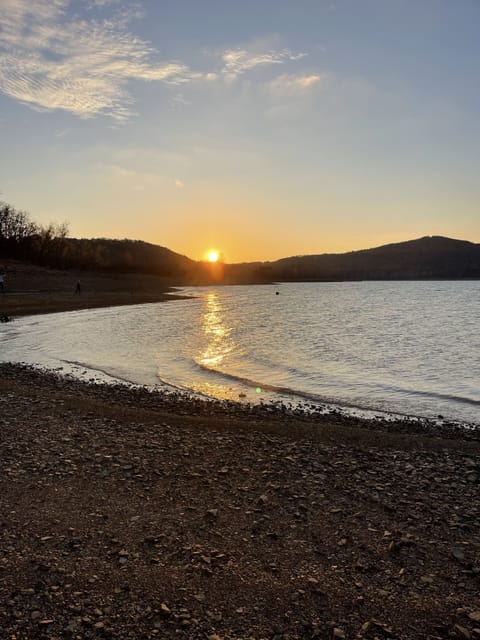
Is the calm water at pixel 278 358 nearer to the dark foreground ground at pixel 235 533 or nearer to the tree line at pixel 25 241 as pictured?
the dark foreground ground at pixel 235 533

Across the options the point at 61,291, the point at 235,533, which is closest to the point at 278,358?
the point at 235,533

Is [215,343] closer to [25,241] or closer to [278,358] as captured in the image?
[278,358]

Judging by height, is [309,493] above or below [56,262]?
below

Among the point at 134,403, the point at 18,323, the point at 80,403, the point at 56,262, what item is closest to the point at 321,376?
the point at 134,403

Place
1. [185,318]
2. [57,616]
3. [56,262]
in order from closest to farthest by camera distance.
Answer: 1. [57,616]
2. [185,318]
3. [56,262]

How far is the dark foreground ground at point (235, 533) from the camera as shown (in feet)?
18.2

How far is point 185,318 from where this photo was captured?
53750mm

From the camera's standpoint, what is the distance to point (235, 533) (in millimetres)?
7441

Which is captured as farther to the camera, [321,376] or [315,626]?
[321,376]

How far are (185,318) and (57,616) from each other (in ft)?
160

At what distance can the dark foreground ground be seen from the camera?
218 inches

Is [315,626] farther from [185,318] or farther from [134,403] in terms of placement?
[185,318]

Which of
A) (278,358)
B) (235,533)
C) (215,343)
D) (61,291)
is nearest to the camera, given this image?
(235,533)

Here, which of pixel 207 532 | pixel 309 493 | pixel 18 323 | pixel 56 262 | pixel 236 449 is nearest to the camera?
pixel 207 532
